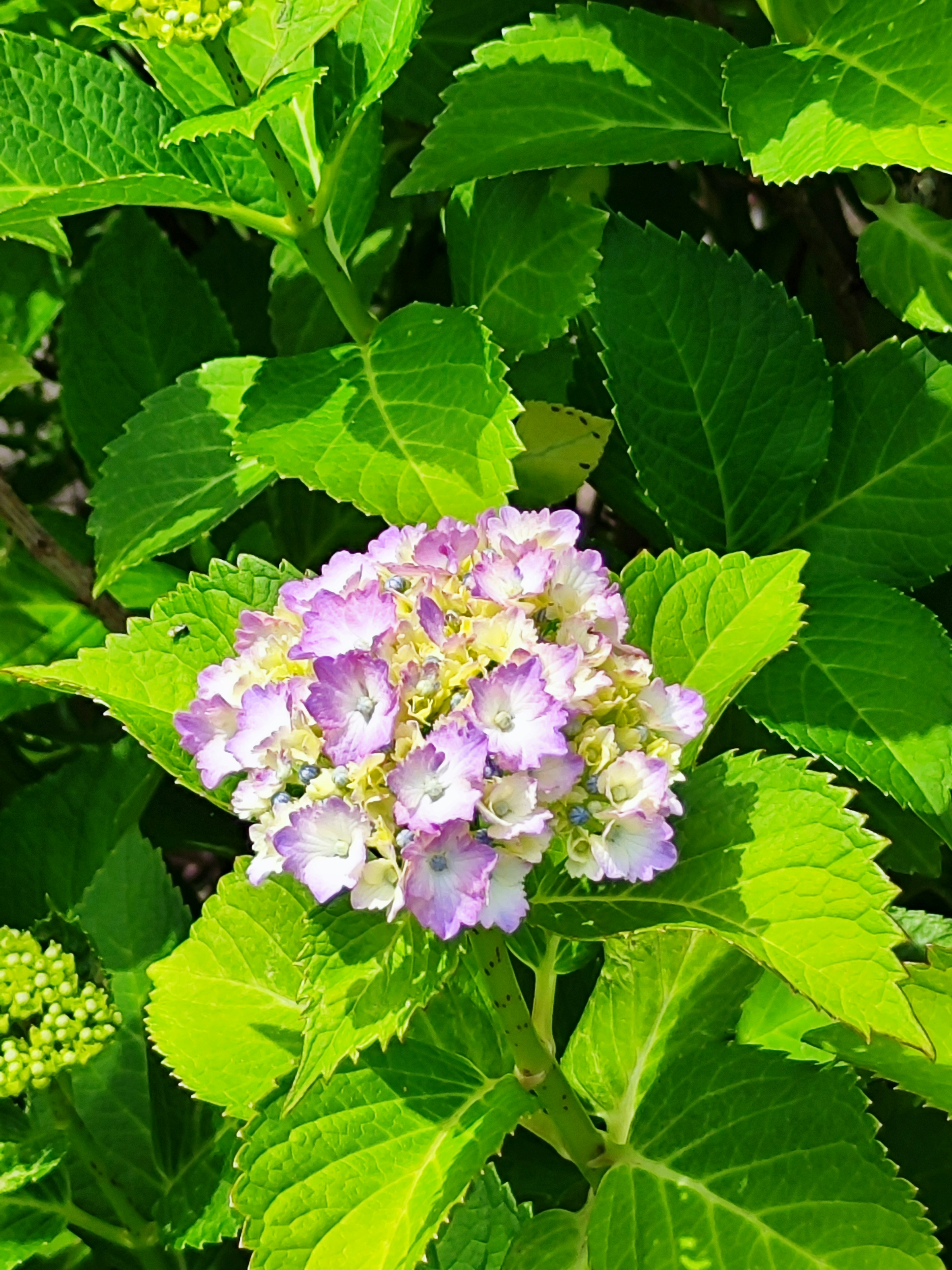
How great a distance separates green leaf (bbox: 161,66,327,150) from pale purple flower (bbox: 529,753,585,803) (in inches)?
17.7

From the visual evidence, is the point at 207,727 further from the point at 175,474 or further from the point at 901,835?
the point at 901,835

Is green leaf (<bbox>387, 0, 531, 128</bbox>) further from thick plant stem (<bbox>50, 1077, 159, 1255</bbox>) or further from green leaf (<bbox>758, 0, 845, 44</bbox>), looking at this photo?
thick plant stem (<bbox>50, 1077, 159, 1255</bbox>)

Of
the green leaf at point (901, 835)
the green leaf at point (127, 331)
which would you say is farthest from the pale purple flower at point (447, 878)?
the green leaf at point (127, 331)

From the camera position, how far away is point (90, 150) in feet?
3.09

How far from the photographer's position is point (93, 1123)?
1206 mm

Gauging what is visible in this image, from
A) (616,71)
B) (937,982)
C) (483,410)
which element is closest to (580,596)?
(483,410)

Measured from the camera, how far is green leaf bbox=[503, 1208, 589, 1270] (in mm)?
824

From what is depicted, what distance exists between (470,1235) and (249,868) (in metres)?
0.46

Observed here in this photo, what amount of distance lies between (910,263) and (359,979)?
74 centimetres

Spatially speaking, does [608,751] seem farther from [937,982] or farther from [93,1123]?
[93,1123]

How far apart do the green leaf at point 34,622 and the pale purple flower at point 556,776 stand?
2.33ft

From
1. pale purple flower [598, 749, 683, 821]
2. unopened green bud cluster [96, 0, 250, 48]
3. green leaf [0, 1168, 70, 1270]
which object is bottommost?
green leaf [0, 1168, 70, 1270]

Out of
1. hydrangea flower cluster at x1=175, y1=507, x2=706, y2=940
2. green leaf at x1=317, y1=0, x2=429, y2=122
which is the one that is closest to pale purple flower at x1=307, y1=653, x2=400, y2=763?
hydrangea flower cluster at x1=175, y1=507, x2=706, y2=940

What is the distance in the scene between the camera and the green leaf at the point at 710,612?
2.59ft
